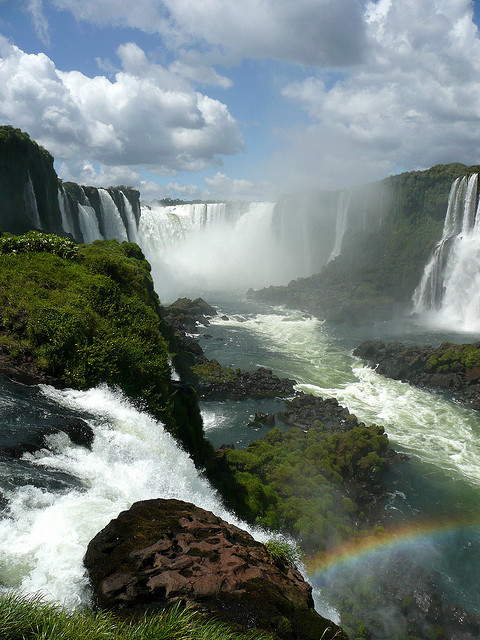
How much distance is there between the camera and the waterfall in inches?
1598

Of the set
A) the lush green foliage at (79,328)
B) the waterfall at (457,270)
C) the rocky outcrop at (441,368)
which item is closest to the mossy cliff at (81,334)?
the lush green foliage at (79,328)

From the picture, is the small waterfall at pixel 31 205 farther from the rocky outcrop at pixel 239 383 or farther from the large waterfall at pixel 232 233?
the rocky outcrop at pixel 239 383

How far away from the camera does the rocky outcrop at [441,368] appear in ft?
82.8

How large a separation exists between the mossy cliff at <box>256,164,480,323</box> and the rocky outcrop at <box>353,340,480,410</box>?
14.2m

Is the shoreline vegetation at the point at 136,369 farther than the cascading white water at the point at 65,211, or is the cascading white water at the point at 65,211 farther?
the cascading white water at the point at 65,211

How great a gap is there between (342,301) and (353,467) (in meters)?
33.0

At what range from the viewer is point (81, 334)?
32.0 ft

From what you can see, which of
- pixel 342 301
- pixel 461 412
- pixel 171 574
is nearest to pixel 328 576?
pixel 171 574

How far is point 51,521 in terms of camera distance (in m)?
5.09

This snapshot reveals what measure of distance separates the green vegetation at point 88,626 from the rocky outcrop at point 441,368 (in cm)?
2408

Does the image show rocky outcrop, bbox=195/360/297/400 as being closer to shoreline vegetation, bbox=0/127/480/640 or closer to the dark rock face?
shoreline vegetation, bbox=0/127/480/640

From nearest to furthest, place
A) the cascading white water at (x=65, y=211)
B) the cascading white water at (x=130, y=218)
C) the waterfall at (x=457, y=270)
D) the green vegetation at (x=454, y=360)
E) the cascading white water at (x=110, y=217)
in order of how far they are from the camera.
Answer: the green vegetation at (x=454, y=360) → the waterfall at (x=457, y=270) → the cascading white water at (x=65, y=211) → the cascading white water at (x=110, y=217) → the cascading white water at (x=130, y=218)

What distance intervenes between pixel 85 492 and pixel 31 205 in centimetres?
3712

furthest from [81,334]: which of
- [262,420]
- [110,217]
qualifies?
[110,217]
